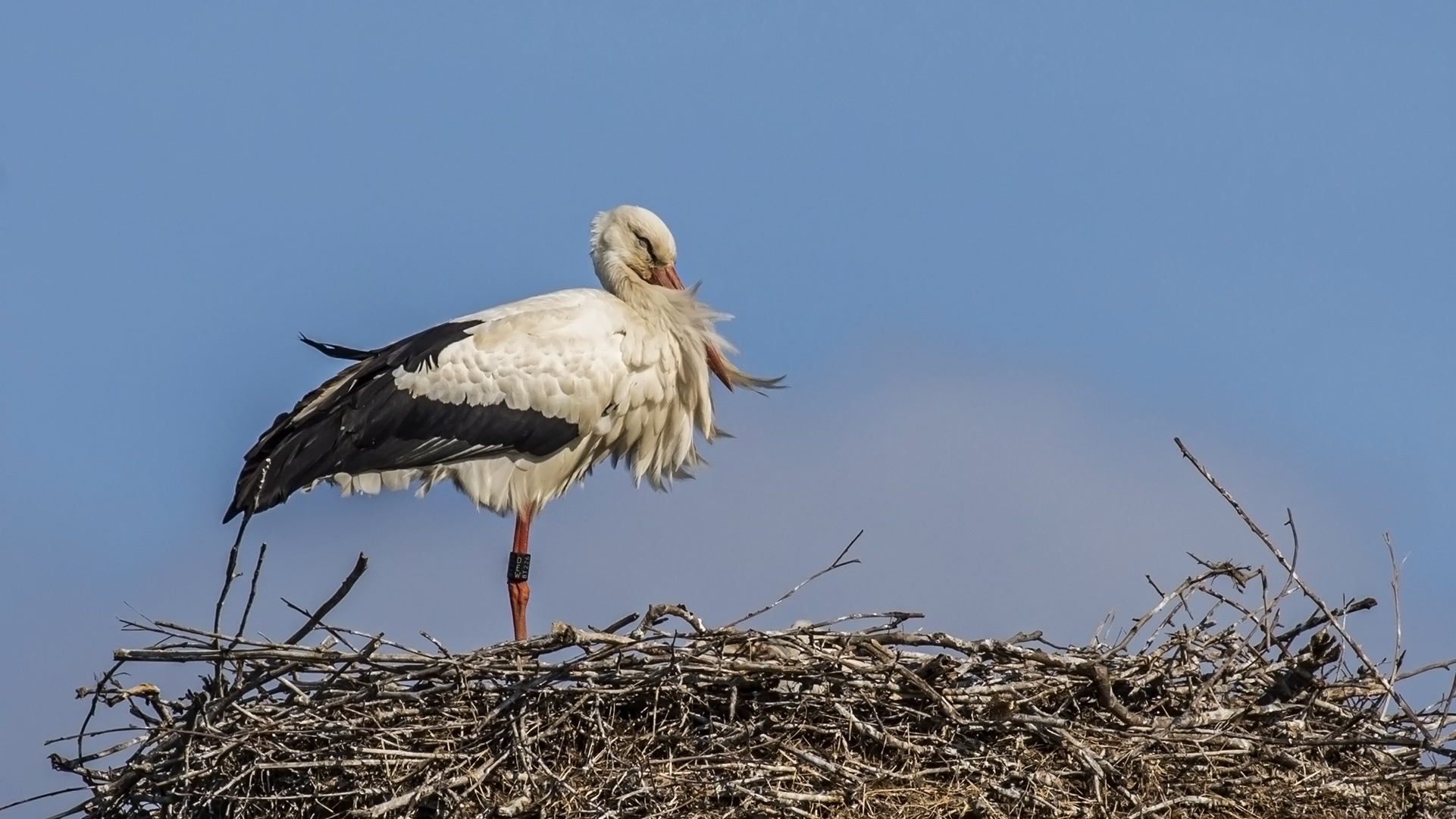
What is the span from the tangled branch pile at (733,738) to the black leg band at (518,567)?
1.97 meters

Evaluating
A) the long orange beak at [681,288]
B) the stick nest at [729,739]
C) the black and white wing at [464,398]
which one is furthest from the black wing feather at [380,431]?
the stick nest at [729,739]

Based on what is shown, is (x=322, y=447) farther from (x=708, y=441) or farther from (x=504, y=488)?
(x=708, y=441)

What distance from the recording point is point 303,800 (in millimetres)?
5211

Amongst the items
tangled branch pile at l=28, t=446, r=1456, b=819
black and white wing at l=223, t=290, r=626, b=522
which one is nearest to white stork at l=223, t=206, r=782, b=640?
black and white wing at l=223, t=290, r=626, b=522

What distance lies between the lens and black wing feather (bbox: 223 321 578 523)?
6949mm

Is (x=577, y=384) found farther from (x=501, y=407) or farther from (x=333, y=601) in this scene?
(x=333, y=601)

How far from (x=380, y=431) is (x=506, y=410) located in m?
0.44

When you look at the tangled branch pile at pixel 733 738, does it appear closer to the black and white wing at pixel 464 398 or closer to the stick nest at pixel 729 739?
the stick nest at pixel 729 739

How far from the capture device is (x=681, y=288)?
775cm

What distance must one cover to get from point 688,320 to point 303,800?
2798mm

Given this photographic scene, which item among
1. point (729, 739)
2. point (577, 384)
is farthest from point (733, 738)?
point (577, 384)

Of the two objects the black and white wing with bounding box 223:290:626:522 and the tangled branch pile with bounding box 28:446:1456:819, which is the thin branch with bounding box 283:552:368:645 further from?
the black and white wing with bounding box 223:290:626:522

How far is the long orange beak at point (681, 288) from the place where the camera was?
756 cm

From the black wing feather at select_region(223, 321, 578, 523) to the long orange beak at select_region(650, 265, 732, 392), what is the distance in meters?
0.68
